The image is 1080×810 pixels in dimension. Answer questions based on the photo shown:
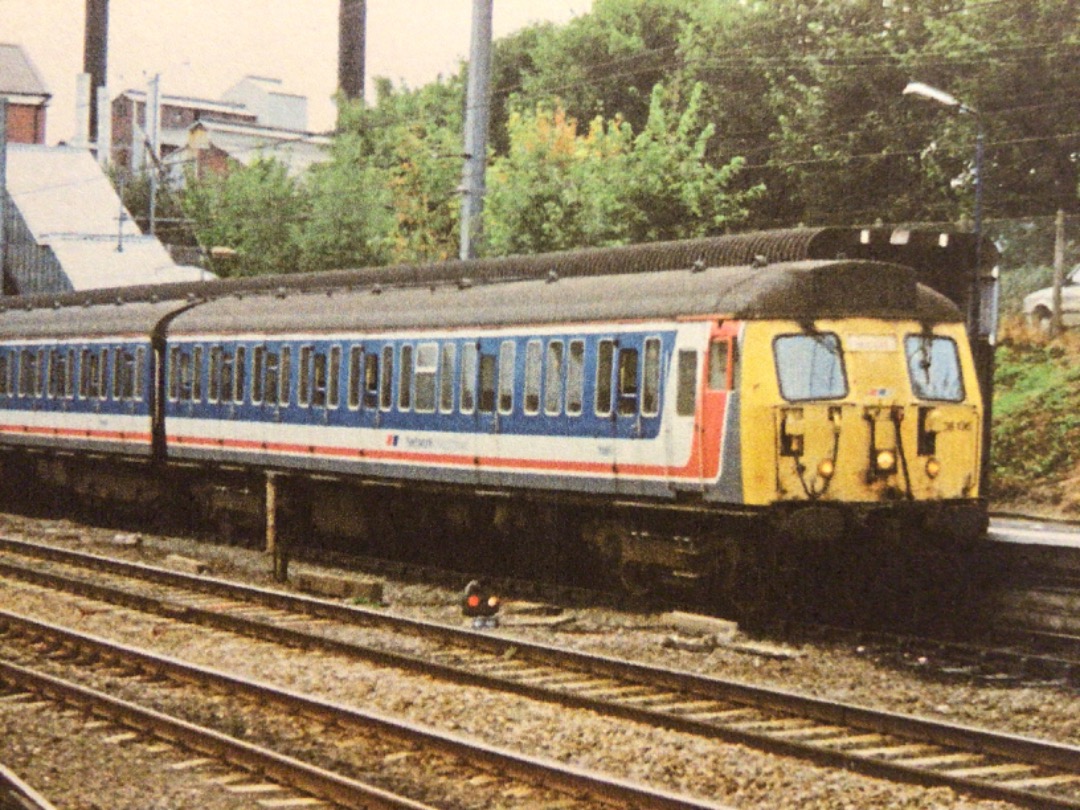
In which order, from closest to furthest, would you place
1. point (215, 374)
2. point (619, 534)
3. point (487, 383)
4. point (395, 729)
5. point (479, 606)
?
point (395, 729) → point (479, 606) → point (619, 534) → point (487, 383) → point (215, 374)

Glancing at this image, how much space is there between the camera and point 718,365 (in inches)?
615

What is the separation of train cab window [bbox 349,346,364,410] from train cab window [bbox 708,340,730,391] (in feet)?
21.9

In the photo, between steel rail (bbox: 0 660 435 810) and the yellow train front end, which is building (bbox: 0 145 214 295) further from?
steel rail (bbox: 0 660 435 810)

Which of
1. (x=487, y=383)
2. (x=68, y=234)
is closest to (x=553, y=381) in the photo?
(x=487, y=383)

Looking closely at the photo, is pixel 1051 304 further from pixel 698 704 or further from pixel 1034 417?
pixel 698 704

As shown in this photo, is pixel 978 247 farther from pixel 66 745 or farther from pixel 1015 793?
pixel 66 745

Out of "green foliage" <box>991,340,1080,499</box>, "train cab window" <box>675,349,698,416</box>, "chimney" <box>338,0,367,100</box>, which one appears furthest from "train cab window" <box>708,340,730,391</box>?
"chimney" <box>338,0,367,100</box>

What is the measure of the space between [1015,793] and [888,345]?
7.36m

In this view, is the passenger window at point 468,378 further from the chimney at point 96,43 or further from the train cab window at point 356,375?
the chimney at point 96,43

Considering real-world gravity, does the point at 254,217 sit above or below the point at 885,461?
above

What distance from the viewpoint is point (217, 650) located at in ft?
49.3

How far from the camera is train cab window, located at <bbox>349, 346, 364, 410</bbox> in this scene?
835 inches

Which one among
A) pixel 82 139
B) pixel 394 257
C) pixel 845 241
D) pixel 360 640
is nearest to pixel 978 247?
pixel 845 241

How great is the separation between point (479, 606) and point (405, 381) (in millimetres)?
4851
